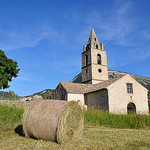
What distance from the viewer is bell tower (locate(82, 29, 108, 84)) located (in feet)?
94.5

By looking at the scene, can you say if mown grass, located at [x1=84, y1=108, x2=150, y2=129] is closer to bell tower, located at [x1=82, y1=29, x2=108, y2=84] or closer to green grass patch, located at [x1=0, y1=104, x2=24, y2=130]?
green grass patch, located at [x1=0, y1=104, x2=24, y2=130]

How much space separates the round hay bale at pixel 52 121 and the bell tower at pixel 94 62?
22.3m

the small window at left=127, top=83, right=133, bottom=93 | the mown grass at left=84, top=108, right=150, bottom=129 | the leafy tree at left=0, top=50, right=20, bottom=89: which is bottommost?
the mown grass at left=84, top=108, right=150, bottom=129

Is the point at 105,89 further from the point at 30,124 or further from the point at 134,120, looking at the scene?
the point at 30,124

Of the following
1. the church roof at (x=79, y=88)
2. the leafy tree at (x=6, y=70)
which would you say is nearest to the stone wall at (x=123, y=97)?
the church roof at (x=79, y=88)

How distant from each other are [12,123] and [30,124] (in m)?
2.71

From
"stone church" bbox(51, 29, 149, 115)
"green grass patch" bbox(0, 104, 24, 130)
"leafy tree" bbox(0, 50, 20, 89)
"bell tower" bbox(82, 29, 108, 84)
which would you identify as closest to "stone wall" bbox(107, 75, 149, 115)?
"stone church" bbox(51, 29, 149, 115)

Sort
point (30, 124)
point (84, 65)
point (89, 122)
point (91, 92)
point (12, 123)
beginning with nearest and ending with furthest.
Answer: point (30, 124) → point (12, 123) → point (89, 122) → point (91, 92) → point (84, 65)

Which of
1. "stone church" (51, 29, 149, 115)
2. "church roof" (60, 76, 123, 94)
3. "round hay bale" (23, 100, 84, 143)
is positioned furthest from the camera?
"church roof" (60, 76, 123, 94)

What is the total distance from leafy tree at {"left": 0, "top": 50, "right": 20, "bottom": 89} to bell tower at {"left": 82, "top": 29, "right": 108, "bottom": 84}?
1161 centimetres

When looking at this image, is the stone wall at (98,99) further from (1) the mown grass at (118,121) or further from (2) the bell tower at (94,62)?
(1) the mown grass at (118,121)

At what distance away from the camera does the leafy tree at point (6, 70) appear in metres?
24.4

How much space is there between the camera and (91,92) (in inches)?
858

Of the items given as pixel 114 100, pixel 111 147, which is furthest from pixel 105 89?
pixel 111 147
